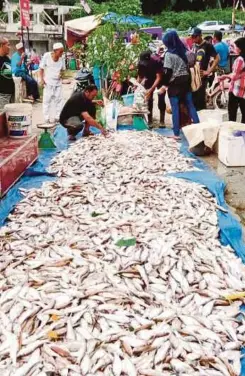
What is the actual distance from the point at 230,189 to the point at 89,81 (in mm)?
7007

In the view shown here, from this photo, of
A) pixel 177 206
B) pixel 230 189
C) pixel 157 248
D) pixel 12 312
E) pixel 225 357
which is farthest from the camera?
pixel 230 189

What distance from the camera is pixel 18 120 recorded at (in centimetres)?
690

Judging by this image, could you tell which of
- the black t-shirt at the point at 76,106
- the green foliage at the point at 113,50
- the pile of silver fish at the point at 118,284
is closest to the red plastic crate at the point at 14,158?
the pile of silver fish at the point at 118,284

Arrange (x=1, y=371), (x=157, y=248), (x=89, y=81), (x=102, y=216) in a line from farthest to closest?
(x=89, y=81), (x=102, y=216), (x=157, y=248), (x=1, y=371)

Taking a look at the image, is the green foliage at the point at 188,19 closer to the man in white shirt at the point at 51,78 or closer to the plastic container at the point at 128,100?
the plastic container at the point at 128,100

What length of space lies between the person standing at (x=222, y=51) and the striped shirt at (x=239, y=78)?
3801 mm

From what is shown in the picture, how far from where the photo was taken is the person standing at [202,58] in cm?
1035

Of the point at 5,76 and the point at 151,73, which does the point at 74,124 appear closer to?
the point at 5,76

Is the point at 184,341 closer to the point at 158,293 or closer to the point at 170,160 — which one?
the point at 158,293

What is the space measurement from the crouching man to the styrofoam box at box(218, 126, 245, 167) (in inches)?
86.0

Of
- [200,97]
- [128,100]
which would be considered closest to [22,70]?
[128,100]

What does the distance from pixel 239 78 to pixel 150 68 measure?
2235 millimetres

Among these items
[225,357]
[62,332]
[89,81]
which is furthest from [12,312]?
[89,81]

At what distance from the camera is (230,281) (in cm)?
369
